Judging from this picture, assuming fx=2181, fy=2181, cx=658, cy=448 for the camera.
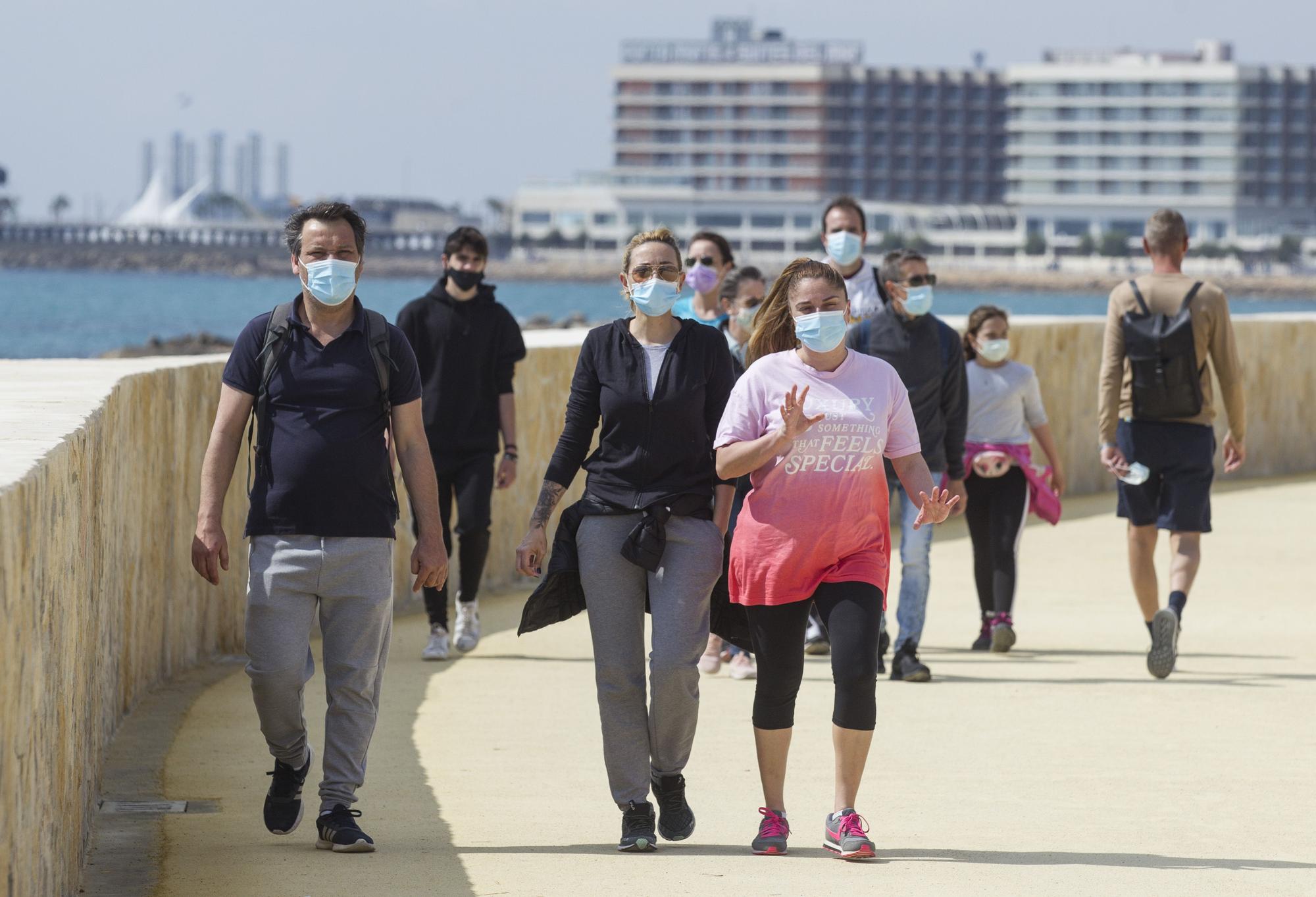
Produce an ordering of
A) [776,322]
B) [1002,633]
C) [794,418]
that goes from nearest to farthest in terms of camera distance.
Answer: [794,418] → [776,322] → [1002,633]

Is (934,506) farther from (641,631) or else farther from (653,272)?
(653,272)

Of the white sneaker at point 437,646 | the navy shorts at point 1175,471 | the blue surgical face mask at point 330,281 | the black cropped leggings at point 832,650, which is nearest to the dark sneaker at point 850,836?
the black cropped leggings at point 832,650

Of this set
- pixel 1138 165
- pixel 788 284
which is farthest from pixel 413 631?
pixel 1138 165

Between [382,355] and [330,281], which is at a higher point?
[330,281]

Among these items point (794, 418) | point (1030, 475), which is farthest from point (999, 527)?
point (794, 418)

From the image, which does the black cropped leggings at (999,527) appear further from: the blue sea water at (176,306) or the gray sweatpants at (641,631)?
the blue sea water at (176,306)

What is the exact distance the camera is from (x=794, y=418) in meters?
5.31

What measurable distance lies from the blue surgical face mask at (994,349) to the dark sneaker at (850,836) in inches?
166

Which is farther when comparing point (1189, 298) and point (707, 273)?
point (707, 273)

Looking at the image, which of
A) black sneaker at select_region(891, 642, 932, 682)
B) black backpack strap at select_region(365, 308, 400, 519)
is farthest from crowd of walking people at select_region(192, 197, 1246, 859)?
black sneaker at select_region(891, 642, 932, 682)

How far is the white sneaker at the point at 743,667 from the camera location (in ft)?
28.6

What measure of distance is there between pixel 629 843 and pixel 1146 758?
2140 mm

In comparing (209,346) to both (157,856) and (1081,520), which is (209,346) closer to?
(1081,520)

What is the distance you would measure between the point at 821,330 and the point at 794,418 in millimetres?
305
